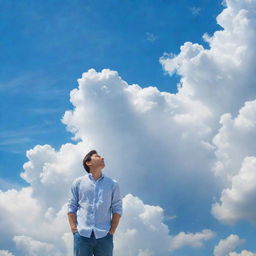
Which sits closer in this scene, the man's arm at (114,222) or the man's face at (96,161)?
the man's arm at (114,222)

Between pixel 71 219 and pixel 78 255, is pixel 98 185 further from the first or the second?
pixel 78 255

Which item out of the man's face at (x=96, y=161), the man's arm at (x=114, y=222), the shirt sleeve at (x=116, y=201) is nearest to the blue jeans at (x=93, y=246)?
the man's arm at (x=114, y=222)

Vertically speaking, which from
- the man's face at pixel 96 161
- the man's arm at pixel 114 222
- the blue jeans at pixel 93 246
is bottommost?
the blue jeans at pixel 93 246

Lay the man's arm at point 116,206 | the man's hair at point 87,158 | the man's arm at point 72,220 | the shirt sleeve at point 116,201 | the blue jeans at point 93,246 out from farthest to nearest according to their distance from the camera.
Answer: the man's hair at point 87,158, the shirt sleeve at point 116,201, the man's arm at point 116,206, the man's arm at point 72,220, the blue jeans at point 93,246

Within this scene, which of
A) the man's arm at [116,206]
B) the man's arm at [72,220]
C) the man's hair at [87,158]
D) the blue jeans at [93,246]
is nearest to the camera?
the blue jeans at [93,246]

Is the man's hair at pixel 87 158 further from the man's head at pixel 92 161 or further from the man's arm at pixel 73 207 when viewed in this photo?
the man's arm at pixel 73 207

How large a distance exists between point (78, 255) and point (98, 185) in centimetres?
178

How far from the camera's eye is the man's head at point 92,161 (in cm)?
1001

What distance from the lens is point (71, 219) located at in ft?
31.8

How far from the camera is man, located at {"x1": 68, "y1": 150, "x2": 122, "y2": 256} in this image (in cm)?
926

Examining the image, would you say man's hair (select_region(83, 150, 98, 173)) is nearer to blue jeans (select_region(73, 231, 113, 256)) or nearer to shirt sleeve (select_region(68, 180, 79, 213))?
shirt sleeve (select_region(68, 180, 79, 213))

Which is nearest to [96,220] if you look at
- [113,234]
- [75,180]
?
[113,234]

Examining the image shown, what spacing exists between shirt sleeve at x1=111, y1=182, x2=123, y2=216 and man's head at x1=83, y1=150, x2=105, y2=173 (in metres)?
0.68

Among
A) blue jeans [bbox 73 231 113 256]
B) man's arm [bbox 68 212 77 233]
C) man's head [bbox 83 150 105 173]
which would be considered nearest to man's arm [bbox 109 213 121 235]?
blue jeans [bbox 73 231 113 256]
